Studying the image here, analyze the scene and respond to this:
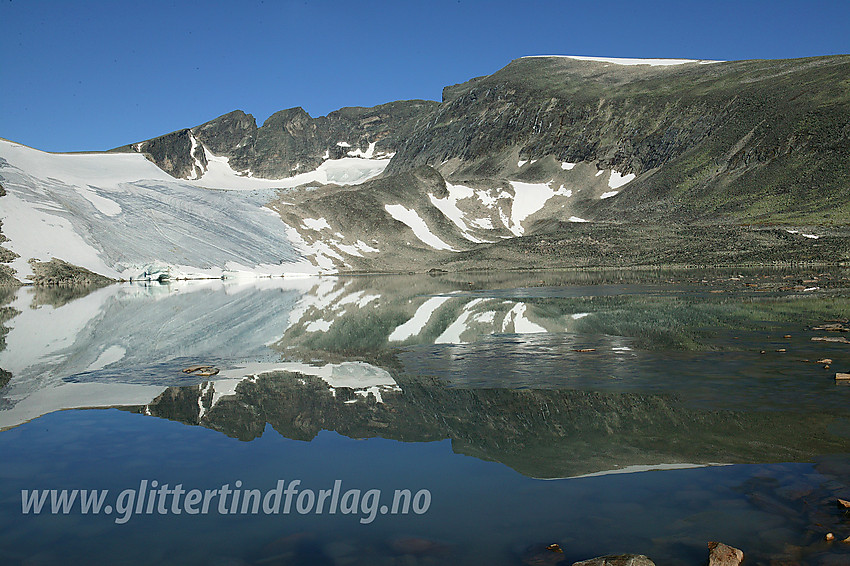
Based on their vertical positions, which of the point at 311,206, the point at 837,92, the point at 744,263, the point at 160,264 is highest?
the point at 837,92

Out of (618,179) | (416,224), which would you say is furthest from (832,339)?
(618,179)

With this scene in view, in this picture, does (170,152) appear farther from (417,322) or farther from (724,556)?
(724,556)

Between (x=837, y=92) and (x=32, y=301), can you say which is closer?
(x=32, y=301)

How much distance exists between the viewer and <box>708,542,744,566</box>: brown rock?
5.26 m

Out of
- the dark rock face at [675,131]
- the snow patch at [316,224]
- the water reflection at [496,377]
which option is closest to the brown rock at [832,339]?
the water reflection at [496,377]

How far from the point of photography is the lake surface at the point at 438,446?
19.8 feet

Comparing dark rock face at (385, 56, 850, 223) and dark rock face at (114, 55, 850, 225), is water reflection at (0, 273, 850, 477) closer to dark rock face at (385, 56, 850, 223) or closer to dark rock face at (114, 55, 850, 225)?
dark rock face at (114, 55, 850, 225)

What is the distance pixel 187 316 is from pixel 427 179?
74.5 metres

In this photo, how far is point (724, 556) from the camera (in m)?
5.30

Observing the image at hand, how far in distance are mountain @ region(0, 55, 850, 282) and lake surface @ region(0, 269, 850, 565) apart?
4628 centimetres

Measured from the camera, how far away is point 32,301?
35531mm

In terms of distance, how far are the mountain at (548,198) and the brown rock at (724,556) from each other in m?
57.4

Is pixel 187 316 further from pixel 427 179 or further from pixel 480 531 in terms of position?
pixel 427 179

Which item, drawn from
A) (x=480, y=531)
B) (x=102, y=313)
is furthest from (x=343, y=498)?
(x=102, y=313)
